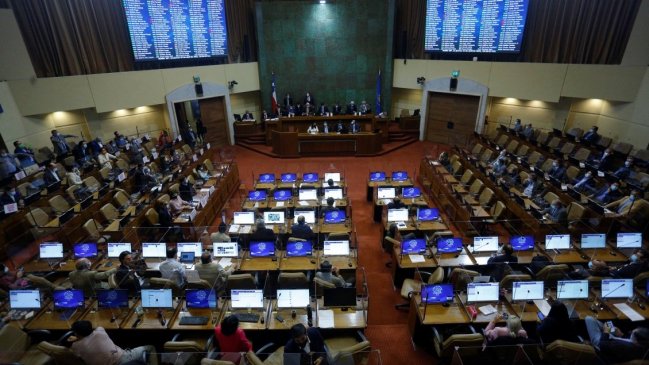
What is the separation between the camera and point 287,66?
19516mm

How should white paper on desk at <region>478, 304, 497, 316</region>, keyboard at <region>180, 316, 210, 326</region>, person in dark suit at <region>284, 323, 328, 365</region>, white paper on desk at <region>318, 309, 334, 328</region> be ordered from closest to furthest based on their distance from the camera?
person in dark suit at <region>284, 323, 328, 365</region>, white paper on desk at <region>318, 309, 334, 328</region>, keyboard at <region>180, 316, 210, 326</region>, white paper on desk at <region>478, 304, 497, 316</region>

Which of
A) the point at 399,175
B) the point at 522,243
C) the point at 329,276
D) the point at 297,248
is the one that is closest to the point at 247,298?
the point at 329,276

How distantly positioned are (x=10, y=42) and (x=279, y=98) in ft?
37.8

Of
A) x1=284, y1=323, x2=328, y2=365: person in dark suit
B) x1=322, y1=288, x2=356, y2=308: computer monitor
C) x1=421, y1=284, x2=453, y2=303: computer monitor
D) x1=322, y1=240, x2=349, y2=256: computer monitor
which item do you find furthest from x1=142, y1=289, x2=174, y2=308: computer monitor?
x1=421, y1=284, x2=453, y2=303: computer monitor

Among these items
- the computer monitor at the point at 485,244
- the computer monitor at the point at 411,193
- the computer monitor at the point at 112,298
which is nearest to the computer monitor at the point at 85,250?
the computer monitor at the point at 112,298

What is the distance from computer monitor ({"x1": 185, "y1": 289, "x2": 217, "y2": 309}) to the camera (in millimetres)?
5773

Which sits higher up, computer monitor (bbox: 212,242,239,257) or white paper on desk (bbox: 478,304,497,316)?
computer monitor (bbox: 212,242,239,257)

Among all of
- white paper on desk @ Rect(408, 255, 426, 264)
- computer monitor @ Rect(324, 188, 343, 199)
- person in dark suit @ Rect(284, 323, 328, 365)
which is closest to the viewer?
person in dark suit @ Rect(284, 323, 328, 365)

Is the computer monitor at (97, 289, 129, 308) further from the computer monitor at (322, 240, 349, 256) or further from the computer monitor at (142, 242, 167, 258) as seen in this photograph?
the computer monitor at (322, 240, 349, 256)

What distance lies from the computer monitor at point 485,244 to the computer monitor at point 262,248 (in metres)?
4.19

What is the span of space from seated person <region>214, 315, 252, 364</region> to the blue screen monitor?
4306 mm

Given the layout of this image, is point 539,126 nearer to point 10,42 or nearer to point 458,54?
point 458,54

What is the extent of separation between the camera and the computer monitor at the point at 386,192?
394 inches

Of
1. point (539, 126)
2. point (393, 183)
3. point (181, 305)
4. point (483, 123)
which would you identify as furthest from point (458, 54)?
point (181, 305)
